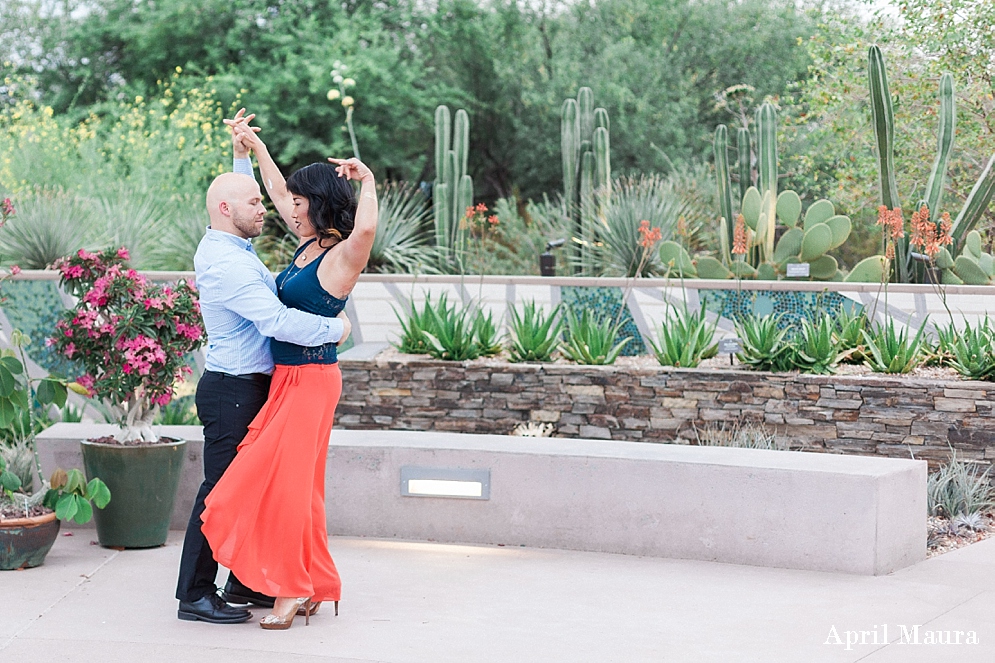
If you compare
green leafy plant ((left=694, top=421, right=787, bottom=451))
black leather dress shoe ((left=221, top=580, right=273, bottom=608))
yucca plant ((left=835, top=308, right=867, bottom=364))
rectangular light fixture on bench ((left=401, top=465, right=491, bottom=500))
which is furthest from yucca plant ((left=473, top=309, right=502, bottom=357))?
black leather dress shoe ((left=221, top=580, right=273, bottom=608))

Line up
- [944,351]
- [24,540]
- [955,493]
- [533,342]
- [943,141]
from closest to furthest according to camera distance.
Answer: [24,540] → [955,493] → [944,351] → [533,342] → [943,141]

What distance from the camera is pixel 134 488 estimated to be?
5.30m

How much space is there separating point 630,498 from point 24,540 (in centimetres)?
277

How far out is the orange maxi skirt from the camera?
4016mm

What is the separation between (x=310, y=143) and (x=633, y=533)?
1542cm

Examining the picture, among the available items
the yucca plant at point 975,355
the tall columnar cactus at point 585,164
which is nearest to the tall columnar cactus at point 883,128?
the yucca plant at point 975,355

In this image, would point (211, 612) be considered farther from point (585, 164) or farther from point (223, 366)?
point (585, 164)

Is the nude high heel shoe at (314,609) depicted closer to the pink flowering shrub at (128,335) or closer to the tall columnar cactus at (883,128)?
the pink flowering shrub at (128,335)

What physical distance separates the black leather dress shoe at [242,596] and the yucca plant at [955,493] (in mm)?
3836

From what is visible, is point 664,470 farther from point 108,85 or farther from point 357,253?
point 108,85

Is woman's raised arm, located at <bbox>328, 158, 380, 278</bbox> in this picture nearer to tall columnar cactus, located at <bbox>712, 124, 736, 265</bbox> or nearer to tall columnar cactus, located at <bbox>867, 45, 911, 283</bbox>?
tall columnar cactus, located at <bbox>712, 124, 736, 265</bbox>

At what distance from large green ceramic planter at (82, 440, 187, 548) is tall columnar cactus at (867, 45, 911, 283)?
271 inches

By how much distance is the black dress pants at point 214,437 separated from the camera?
13.7 feet

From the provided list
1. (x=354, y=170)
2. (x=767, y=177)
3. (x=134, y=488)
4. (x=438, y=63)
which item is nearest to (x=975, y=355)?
(x=767, y=177)
